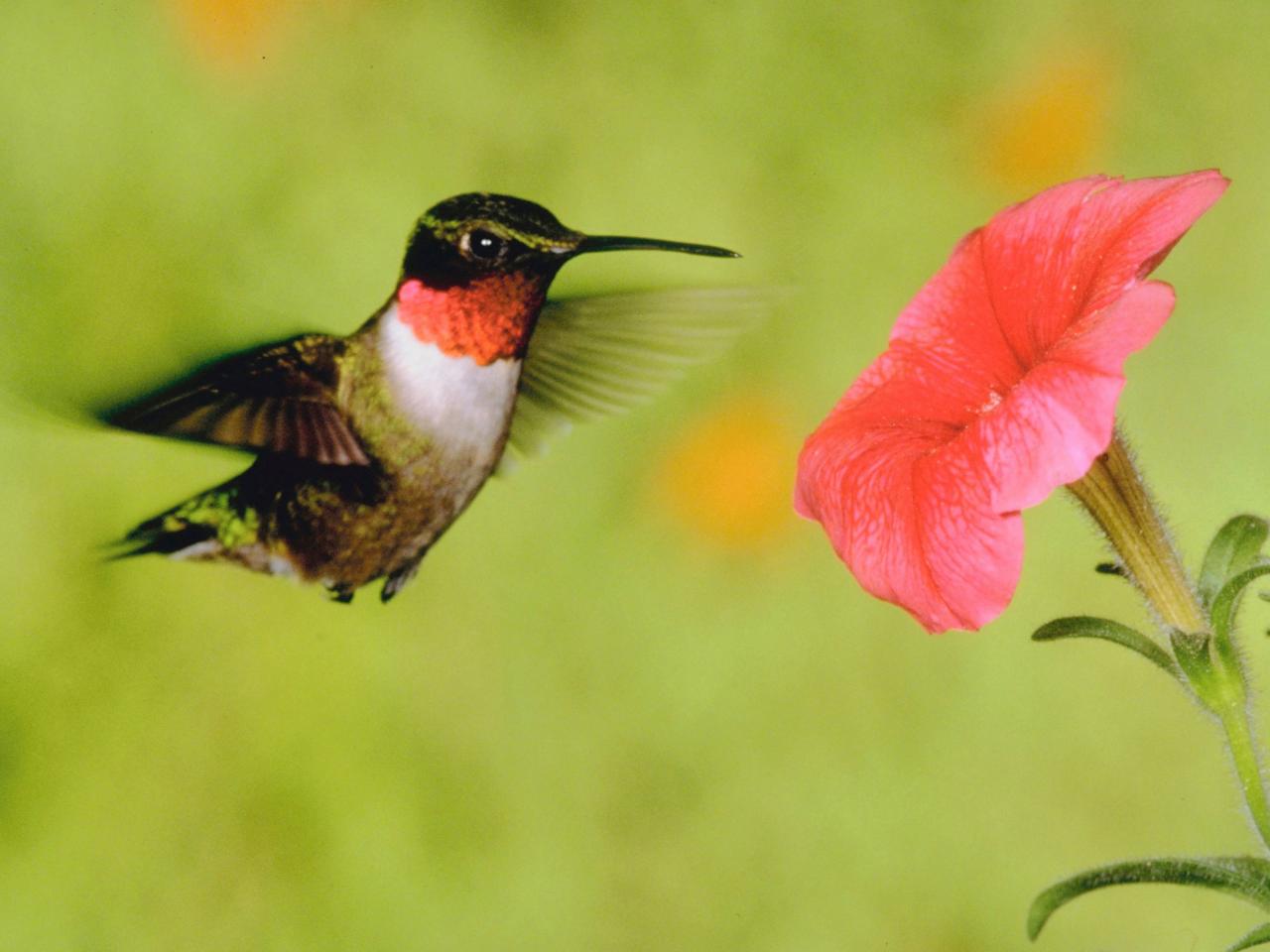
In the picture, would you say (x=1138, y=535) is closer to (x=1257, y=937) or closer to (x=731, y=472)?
(x=1257, y=937)

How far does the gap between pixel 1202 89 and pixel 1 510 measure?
1118 millimetres

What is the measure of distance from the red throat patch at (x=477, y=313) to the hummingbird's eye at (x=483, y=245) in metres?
0.01

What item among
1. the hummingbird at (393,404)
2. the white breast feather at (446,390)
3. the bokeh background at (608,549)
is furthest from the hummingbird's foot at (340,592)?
the bokeh background at (608,549)

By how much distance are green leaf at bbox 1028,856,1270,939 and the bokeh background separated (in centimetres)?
51

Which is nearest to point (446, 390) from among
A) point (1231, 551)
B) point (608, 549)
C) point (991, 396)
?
point (991, 396)

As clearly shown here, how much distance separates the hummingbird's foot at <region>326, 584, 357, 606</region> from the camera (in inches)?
26.7

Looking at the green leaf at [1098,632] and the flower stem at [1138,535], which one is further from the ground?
the flower stem at [1138,535]

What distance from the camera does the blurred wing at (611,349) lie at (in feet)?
2.36

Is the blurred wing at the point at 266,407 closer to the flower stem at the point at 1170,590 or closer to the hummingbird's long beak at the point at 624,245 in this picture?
the hummingbird's long beak at the point at 624,245

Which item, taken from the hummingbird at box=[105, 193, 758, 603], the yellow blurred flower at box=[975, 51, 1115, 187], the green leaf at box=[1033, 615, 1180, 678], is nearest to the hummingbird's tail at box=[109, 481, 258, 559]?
the hummingbird at box=[105, 193, 758, 603]

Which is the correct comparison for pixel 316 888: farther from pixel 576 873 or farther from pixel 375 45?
pixel 375 45

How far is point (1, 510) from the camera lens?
2.99 ft

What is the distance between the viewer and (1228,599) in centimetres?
47

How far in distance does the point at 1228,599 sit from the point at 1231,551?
29 mm
